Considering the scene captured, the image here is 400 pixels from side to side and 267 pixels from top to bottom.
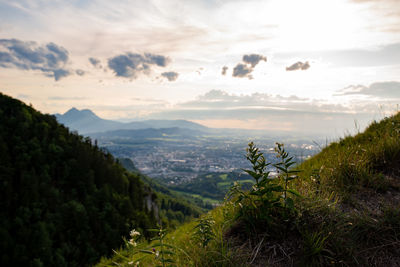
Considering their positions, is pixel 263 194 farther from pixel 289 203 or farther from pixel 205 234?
pixel 205 234

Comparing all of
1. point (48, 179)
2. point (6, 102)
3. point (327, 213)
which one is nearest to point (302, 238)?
point (327, 213)

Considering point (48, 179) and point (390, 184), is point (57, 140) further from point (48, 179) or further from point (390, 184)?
point (390, 184)

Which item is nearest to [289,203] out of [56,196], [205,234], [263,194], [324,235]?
[263,194]

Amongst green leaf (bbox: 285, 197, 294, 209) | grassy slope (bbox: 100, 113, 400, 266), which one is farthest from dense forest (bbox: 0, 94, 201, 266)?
green leaf (bbox: 285, 197, 294, 209)

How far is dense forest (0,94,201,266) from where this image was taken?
69062 millimetres

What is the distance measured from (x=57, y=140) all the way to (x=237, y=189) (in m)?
116

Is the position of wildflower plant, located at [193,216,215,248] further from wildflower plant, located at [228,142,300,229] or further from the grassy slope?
wildflower plant, located at [228,142,300,229]

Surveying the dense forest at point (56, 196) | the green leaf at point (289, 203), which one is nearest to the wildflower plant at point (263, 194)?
the green leaf at point (289, 203)

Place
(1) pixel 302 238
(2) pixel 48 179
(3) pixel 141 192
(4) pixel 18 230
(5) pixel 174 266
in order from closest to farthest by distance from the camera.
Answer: (5) pixel 174 266, (1) pixel 302 238, (4) pixel 18 230, (2) pixel 48 179, (3) pixel 141 192

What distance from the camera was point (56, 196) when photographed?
81062 mm

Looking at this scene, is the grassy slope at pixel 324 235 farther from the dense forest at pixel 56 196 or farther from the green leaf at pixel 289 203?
the dense forest at pixel 56 196

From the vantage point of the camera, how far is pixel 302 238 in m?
3.40

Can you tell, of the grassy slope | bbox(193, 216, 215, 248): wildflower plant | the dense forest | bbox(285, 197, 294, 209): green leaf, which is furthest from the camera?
the dense forest

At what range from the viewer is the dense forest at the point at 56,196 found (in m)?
69.1
